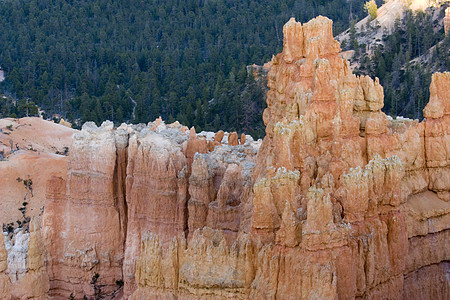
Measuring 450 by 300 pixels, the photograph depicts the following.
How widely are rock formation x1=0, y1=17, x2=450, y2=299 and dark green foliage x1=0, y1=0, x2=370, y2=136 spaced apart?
39058mm

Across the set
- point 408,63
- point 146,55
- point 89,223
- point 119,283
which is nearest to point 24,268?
point 89,223

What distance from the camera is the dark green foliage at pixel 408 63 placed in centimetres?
7196

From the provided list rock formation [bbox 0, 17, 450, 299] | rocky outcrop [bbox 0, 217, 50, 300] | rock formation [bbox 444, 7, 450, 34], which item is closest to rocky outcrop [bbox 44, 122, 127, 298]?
rock formation [bbox 0, 17, 450, 299]

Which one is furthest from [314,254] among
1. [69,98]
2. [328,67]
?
[69,98]

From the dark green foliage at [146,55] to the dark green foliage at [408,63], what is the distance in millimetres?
13999

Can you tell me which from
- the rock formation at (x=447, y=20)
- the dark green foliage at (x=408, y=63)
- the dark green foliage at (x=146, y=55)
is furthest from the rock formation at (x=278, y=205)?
the rock formation at (x=447, y=20)

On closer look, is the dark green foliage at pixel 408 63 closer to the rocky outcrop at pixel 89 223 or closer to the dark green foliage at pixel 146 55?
the dark green foliage at pixel 146 55

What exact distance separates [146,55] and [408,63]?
139 ft

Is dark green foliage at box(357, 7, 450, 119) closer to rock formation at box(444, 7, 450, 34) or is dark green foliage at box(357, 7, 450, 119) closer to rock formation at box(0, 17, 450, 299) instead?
rock formation at box(444, 7, 450, 34)

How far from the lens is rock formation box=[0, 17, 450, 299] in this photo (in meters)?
24.1

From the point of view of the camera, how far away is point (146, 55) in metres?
108

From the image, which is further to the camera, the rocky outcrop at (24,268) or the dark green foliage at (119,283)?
the dark green foliage at (119,283)

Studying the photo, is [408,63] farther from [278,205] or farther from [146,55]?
[278,205]

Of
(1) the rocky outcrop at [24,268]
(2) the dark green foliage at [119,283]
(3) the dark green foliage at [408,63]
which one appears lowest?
(2) the dark green foliage at [119,283]
